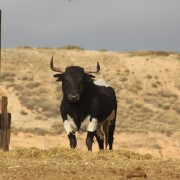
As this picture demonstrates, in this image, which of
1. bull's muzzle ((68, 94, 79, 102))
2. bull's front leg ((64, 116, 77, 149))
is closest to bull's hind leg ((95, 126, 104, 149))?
bull's front leg ((64, 116, 77, 149))

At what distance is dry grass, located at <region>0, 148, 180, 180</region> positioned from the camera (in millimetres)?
9836

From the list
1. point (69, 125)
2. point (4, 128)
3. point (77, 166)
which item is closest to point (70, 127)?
point (69, 125)

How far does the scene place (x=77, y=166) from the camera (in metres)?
10.5

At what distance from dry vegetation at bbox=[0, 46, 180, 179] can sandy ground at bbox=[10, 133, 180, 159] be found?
59mm

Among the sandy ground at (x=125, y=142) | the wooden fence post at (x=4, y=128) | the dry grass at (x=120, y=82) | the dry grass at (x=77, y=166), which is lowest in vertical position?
the sandy ground at (x=125, y=142)

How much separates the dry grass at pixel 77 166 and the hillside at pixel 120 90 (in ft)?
72.7

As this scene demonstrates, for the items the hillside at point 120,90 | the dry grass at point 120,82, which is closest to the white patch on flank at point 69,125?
the hillside at point 120,90

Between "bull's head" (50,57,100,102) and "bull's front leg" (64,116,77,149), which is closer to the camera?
"bull's front leg" (64,116,77,149)

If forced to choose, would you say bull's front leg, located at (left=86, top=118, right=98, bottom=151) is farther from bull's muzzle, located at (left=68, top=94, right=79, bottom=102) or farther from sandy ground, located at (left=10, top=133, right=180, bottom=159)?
sandy ground, located at (left=10, top=133, right=180, bottom=159)

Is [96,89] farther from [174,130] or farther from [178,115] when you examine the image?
[178,115]

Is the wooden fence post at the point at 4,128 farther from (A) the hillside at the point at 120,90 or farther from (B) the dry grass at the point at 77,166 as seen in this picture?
(A) the hillside at the point at 120,90

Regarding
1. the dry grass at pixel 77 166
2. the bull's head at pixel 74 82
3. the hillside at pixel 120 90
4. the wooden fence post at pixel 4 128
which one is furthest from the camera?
the hillside at pixel 120 90

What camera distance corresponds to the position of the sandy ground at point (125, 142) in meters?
33.0

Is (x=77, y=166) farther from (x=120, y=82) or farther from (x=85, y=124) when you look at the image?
(x=120, y=82)
